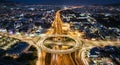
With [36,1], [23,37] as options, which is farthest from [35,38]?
[36,1]

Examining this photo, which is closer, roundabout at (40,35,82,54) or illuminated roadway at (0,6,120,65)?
illuminated roadway at (0,6,120,65)

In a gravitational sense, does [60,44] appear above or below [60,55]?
above

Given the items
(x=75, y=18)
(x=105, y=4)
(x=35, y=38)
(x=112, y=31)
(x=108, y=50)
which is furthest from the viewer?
(x=105, y=4)

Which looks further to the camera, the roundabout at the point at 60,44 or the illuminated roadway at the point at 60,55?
the roundabout at the point at 60,44

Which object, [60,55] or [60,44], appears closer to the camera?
[60,55]

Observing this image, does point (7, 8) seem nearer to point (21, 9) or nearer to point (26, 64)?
point (21, 9)

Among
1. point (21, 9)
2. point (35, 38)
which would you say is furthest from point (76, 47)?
point (21, 9)

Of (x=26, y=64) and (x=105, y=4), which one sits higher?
(x=105, y=4)

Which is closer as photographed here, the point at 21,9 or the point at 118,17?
the point at 118,17

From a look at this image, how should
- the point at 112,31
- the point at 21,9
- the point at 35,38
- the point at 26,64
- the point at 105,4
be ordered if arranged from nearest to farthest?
the point at 26,64, the point at 35,38, the point at 112,31, the point at 21,9, the point at 105,4
